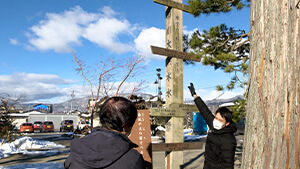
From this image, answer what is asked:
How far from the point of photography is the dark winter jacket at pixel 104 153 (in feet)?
4.83

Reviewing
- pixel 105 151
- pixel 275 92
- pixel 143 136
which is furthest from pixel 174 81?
pixel 105 151

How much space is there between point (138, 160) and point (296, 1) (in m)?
2.06

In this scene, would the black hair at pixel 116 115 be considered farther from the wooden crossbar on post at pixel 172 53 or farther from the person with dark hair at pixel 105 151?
the wooden crossbar on post at pixel 172 53

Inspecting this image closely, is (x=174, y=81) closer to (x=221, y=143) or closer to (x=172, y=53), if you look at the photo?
(x=172, y=53)

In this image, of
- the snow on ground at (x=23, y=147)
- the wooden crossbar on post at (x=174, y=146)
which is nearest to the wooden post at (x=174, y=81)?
the wooden crossbar on post at (x=174, y=146)

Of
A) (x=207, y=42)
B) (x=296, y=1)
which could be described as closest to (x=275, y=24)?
(x=296, y=1)

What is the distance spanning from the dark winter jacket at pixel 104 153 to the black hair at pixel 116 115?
111mm

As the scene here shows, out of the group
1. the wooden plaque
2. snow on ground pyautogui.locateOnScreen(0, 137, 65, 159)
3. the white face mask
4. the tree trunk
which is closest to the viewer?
the tree trunk

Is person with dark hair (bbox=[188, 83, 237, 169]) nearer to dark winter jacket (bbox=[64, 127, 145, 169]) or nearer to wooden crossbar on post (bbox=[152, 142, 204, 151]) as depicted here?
wooden crossbar on post (bbox=[152, 142, 204, 151])

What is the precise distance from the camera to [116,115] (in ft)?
5.47

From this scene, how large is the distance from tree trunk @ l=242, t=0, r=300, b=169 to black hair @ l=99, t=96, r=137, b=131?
1341 millimetres

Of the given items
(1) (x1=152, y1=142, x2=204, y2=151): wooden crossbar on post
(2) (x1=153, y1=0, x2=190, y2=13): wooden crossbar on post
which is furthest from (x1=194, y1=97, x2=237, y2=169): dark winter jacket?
(2) (x1=153, y1=0, x2=190, y2=13): wooden crossbar on post

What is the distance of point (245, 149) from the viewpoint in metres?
2.46

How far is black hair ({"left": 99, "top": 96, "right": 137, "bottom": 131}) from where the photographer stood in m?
1.67
